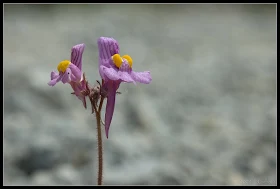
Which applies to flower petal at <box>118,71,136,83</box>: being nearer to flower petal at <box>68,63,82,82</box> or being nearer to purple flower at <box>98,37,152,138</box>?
purple flower at <box>98,37,152,138</box>

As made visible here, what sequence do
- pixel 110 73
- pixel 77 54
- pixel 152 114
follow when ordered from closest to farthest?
pixel 110 73 → pixel 77 54 → pixel 152 114

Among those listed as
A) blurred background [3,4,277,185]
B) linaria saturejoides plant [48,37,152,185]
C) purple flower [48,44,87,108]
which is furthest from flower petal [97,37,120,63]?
blurred background [3,4,277,185]

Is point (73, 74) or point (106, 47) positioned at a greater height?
point (106, 47)

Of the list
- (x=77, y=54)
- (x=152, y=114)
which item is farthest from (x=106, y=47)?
(x=152, y=114)

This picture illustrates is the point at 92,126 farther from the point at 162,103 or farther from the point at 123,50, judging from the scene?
the point at 123,50

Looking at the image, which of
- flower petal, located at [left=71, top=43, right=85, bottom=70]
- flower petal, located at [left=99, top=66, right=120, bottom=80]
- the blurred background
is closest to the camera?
flower petal, located at [left=99, top=66, right=120, bottom=80]

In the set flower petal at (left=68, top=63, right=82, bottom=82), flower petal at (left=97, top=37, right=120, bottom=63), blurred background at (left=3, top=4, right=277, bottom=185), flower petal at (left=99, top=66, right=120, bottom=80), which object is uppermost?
flower petal at (left=97, top=37, right=120, bottom=63)

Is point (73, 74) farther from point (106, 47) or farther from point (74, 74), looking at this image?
point (106, 47)
